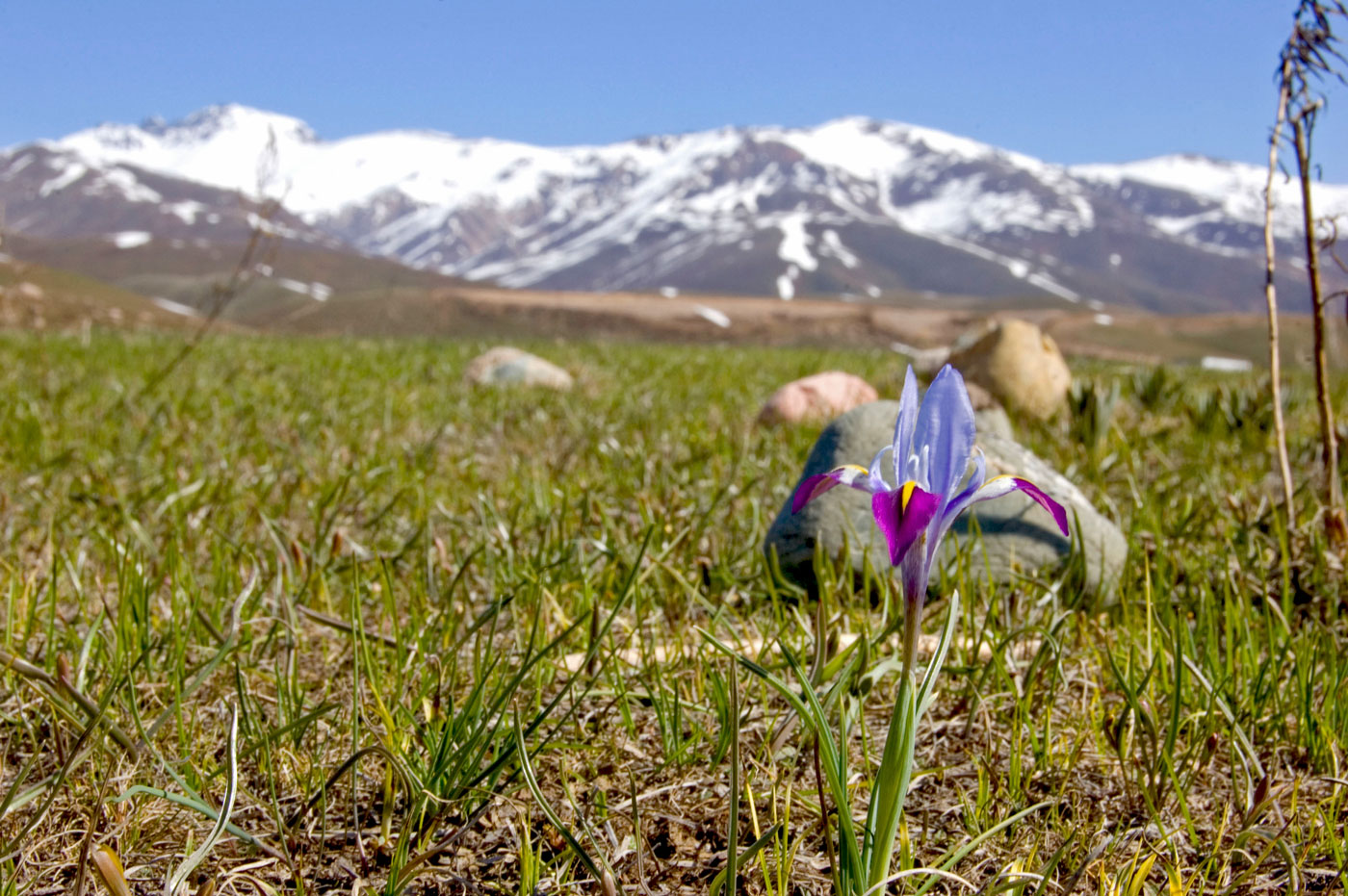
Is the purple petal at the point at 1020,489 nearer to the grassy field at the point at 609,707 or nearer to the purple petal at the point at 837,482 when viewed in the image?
the purple petal at the point at 837,482

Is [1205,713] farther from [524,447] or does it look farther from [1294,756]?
[524,447]

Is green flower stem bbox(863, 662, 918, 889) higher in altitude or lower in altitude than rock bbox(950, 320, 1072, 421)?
lower

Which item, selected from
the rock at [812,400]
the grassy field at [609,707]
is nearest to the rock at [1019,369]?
the rock at [812,400]

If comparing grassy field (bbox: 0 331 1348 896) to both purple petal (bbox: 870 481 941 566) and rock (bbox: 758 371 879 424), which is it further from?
rock (bbox: 758 371 879 424)

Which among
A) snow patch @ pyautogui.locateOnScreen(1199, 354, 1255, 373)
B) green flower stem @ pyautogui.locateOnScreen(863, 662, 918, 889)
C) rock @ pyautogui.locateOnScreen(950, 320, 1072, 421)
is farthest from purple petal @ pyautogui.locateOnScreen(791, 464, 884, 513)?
snow patch @ pyautogui.locateOnScreen(1199, 354, 1255, 373)

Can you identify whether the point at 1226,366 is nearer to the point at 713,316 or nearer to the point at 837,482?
the point at 837,482

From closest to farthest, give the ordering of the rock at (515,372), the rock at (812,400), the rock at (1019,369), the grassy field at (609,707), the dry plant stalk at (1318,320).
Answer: the grassy field at (609,707) → the dry plant stalk at (1318,320) → the rock at (812,400) → the rock at (1019,369) → the rock at (515,372)

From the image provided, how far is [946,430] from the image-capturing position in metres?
0.97

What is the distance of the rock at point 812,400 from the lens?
563cm

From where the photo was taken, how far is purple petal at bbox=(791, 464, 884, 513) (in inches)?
37.7

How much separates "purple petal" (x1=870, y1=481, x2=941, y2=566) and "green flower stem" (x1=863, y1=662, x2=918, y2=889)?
141 millimetres

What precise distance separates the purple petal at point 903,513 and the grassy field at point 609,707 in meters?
0.30

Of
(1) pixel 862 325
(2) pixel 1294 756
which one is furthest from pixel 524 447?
(1) pixel 862 325

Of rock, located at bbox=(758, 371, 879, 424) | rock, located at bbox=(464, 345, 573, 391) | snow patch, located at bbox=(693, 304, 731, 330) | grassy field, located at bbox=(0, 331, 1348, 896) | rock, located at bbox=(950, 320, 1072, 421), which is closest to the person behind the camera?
grassy field, located at bbox=(0, 331, 1348, 896)
